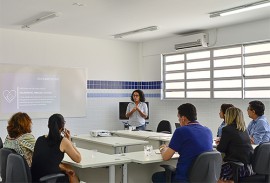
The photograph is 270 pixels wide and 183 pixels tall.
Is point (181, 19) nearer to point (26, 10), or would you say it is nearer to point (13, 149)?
point (26, 10)

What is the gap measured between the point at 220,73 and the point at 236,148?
3415 millimetres

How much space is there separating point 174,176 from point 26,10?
3786mm

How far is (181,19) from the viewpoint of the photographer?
20.6 ft

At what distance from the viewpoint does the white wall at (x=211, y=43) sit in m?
6.46

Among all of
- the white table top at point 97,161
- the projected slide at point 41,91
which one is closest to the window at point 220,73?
the projected slide at point 41,91

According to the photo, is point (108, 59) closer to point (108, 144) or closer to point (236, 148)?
point (108, 144)

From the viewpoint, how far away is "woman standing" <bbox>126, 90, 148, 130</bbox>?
21.9 feet

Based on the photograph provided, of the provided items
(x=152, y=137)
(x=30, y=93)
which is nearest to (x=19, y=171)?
(x=152, y=137)

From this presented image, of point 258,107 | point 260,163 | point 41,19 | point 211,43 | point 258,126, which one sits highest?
→ point 41,19

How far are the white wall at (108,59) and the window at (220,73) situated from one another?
176 mm

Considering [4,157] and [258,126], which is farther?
[258,126]

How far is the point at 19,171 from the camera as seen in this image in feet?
10.3

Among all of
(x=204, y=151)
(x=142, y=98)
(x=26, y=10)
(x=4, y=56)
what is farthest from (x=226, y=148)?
(x=4, y=56)

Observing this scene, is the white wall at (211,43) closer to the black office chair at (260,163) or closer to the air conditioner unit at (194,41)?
the air conditioner unit at (194,41)
